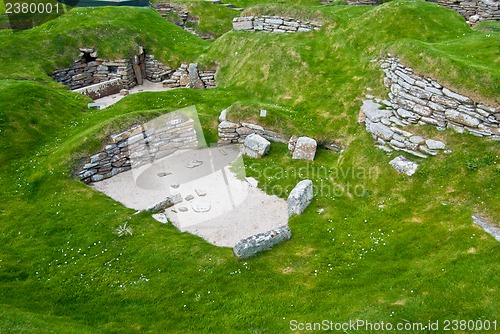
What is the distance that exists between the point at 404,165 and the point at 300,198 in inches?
205

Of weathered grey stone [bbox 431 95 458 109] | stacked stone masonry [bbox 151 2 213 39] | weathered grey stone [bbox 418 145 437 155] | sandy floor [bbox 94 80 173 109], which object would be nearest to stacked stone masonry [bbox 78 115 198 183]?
sandy floor [bbox 94 80 173 109]

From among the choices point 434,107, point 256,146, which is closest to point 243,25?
point 256,146

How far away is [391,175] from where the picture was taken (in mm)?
18531

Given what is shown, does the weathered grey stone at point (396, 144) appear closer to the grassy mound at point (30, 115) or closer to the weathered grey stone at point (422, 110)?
the weathered grey stone at point (422, 110)

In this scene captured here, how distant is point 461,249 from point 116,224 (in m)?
14.7

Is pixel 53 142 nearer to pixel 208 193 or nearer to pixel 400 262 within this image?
pixel 208 193

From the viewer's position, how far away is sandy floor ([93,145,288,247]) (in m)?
18.7

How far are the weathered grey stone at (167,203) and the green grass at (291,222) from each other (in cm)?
120

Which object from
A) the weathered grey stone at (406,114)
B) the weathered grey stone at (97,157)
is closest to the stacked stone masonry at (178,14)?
the weathered grey stone at (97,157)

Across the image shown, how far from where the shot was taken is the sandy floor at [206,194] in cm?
1866

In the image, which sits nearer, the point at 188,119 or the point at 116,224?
the point at 116,224

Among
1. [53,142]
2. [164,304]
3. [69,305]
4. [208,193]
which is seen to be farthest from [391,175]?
[53,142]

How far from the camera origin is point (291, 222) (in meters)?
18.1

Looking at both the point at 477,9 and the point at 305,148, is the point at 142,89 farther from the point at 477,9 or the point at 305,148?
the point at 477,9
